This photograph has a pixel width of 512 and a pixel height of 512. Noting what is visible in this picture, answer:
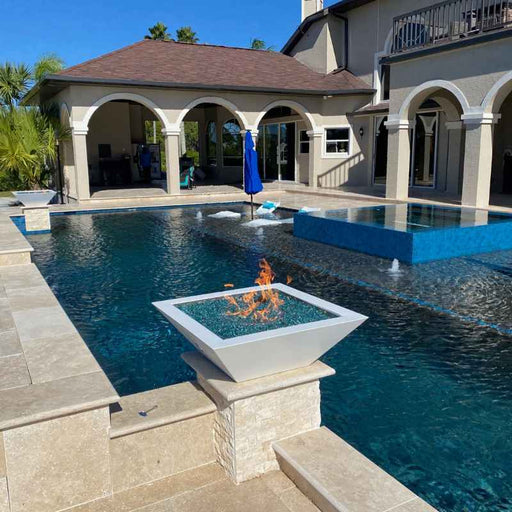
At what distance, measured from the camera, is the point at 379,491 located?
284cm

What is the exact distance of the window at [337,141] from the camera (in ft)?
75.9

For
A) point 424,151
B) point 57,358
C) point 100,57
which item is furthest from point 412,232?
point 100,57

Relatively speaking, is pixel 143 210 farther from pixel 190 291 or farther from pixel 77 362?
pixel 77 362

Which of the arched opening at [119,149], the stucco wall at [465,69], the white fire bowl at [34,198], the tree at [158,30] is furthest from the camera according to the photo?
the tree at [158,30]

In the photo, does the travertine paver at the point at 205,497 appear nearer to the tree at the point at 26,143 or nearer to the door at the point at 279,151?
the tree at the point at 26,143

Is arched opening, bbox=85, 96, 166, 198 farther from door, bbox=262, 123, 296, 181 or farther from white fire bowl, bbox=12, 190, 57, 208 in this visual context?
white fire bowl, bbox=12, 190, 57, 208

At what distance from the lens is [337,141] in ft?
76.3

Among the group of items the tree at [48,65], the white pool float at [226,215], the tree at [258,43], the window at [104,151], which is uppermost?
the tree at [258,43]

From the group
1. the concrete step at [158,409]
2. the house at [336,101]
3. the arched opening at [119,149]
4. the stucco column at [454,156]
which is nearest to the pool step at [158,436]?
the concrete step at [158,409]

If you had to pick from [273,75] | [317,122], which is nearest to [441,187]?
[317,122]

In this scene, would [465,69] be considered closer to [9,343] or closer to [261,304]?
[261,304]

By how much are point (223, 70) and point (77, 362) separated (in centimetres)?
2010

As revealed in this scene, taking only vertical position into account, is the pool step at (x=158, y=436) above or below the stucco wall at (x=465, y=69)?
below

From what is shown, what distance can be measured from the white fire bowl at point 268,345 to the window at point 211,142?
25063 mm
